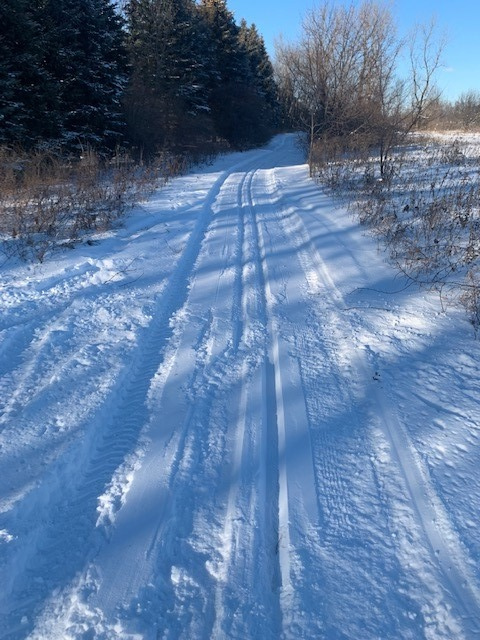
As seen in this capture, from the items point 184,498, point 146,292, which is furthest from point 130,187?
point 184,498

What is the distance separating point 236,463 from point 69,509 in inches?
39.3

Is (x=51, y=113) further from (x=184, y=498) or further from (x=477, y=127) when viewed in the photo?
(x=477, y=127)

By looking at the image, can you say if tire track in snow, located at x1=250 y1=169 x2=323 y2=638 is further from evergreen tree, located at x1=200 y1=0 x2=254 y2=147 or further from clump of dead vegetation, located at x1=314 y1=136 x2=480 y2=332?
evergreen tree, located at x1=200 y1=0 x2=254 y2=147

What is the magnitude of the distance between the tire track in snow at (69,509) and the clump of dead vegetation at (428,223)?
134 inches

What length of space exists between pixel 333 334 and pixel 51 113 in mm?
13499

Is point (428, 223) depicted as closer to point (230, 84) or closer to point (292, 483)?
point (292, 483)

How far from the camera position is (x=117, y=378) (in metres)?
3.22

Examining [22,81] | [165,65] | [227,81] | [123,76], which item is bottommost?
[22,81]

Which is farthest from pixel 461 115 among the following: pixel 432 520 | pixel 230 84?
pixel 432 520

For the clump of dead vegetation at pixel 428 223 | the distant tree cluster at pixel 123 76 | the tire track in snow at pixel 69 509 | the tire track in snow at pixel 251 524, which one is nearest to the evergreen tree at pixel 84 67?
the distant tree cluster at pixel 123 76

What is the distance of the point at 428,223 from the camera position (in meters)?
6.43

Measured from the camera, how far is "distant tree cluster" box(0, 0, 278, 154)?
11906 mm

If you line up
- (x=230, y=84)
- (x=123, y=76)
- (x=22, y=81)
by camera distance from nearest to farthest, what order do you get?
(x=22, y=81), (x=123, y=76), (x=230, y=84)

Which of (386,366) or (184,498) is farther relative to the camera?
(386,366)
